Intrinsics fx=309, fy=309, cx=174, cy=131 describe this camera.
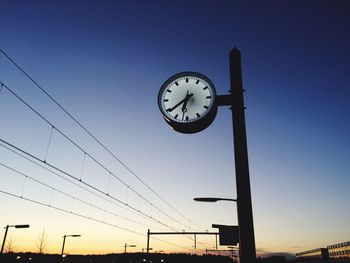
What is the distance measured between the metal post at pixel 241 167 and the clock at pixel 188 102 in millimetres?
311

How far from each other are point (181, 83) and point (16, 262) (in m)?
89.1

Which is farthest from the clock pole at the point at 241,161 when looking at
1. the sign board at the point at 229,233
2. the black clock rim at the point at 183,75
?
the sign board at the point at 229,233

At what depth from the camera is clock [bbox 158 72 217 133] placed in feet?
12.2

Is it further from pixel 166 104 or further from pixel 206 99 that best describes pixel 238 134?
pixel 166 104

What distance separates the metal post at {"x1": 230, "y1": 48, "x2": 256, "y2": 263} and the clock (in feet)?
1.02

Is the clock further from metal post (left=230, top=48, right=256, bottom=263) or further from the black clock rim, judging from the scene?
metal post (left=230, top=48, right=256, bottom=263)

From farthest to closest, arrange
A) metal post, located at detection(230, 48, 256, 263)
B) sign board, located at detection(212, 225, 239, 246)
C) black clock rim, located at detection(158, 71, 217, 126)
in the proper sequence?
1. sign board, located at detection(212, 225, 239, 246)
2. black clock rim, located at detection(158, 71, 217, 126)
3. metal post, located at detection(230, 48, 256, 263)

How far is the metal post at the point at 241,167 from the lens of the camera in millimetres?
2766

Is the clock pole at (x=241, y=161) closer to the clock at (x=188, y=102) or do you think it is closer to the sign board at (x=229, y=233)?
the clock at (x=188, y=102)

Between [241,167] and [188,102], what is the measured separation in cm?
114

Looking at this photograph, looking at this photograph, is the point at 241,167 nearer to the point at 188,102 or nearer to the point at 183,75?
the point at 188,102

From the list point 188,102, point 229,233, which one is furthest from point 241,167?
point 229,233

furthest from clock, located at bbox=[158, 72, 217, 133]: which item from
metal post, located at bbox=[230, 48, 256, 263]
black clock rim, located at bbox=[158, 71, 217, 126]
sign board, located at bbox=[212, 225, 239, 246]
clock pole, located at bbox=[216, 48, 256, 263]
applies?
sign board, located at bbox=[212, 225, 239, 246]

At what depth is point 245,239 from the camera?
2770 millimetres
